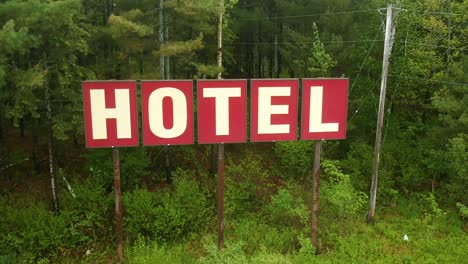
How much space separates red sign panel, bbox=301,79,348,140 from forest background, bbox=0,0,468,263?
11.4 ft

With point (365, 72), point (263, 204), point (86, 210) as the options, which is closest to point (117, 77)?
point (86, 210)

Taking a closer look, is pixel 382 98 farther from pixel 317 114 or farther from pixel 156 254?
pixel 156 254

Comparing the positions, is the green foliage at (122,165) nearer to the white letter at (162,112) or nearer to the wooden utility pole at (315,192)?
the white letter at (162,112)

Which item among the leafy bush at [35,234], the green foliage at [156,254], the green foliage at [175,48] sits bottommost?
the green foliage at [156,254]

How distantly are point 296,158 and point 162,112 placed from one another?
9784 millimetres

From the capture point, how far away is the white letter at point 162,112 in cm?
1188

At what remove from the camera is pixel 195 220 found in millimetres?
15914

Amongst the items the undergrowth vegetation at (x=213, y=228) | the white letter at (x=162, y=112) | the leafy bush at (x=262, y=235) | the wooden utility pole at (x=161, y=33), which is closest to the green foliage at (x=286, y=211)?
the undergrowth vegetation at (x=213, y=228)

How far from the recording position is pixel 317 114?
12.8 m

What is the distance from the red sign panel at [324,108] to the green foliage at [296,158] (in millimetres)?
7127

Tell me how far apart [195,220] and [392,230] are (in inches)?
286

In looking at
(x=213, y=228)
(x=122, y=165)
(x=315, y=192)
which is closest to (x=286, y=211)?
(x=315, y=192)

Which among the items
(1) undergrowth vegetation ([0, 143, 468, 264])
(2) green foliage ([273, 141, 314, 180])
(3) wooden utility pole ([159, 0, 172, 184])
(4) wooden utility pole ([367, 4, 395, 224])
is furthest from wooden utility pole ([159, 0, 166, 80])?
(4) wooden utility pole ([367, 4, 395, 224])

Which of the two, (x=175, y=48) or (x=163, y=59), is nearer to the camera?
(x=175, y=48)
